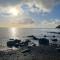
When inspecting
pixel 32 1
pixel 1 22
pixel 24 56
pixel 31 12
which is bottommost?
pixel 24 56

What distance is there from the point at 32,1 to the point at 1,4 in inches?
53.2

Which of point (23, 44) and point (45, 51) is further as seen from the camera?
point (23, 44)

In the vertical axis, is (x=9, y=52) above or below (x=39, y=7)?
below

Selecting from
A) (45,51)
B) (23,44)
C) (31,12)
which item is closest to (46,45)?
(45,51)

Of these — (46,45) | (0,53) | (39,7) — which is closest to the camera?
(0,53)

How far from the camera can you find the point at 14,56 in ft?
20.4

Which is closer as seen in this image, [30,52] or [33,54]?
[33,54]

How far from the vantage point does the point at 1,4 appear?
21.5ft

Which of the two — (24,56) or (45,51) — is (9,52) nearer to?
(24,56)

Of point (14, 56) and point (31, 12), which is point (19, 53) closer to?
point (14, 56)

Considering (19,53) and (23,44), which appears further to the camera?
(23,44)

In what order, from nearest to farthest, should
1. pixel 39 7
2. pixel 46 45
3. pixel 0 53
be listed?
pixel 0 53 → pixel 39 7 → pixel 46 45

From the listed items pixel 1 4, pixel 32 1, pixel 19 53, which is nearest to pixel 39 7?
pixel 32 1

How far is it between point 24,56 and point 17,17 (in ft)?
5.65
